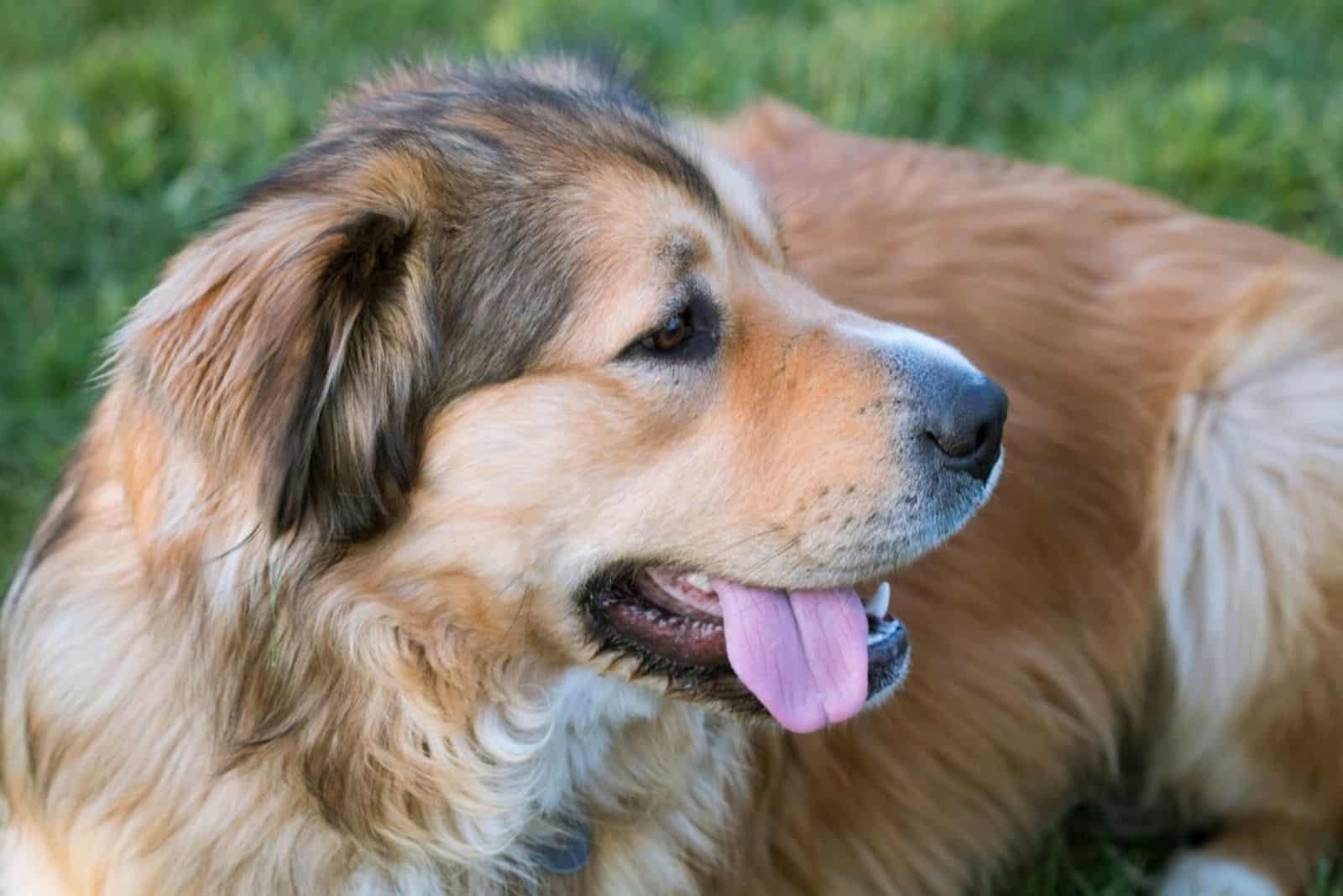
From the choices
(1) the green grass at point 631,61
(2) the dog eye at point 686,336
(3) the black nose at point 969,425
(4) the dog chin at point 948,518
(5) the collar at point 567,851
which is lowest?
(5) the collar at point 567,851

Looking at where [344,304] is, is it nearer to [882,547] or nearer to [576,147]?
[576,147]

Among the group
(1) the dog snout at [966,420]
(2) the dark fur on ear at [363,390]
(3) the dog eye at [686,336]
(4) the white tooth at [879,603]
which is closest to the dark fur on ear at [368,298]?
(2) the dark fur on ear at [363,390]

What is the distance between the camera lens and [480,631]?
2.34m

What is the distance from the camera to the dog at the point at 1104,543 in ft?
10.2

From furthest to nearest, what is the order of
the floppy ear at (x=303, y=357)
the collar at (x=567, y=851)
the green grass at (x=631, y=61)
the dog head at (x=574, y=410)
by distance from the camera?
the green grass at (x=631, y=61)
the collar at (x=567, y=851)
the dog head at (x=574, y=410)
the floppy ear at (x=303, y=357)

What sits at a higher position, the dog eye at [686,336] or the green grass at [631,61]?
the dog eye at [686,336]

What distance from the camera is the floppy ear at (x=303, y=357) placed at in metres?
2.09

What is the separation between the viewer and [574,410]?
7.45 feet

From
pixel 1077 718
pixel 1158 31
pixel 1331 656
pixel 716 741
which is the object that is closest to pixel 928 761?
pixel 1077 718

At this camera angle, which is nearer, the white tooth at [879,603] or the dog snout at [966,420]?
the dog snout at [966,420]

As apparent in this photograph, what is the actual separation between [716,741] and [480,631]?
55cm

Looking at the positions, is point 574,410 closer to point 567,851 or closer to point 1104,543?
point 567,851

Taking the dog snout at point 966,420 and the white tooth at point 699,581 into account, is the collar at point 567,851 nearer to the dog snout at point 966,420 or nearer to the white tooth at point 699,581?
the white tooth at point 699,581

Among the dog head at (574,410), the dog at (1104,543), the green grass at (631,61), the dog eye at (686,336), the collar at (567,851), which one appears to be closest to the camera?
the dog head at (574,410)
